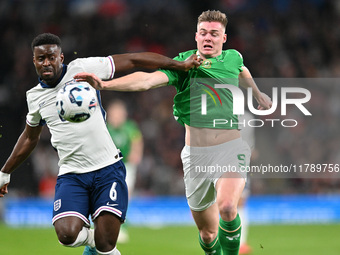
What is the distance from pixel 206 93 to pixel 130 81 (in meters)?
0.89

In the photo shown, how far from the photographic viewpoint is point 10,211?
12398mm

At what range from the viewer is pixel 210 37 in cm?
587

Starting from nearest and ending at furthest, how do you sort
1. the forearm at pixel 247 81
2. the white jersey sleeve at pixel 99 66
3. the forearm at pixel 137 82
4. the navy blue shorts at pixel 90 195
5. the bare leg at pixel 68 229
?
the forearm at pixel 137 82 → the bare leg at pixel 68 229 → the navy blue shorts at pixel 90 195 → the white jersey sleeve at pixel 99 66 → the forearm at pixel 247 81

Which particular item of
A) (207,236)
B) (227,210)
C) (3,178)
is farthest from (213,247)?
(3,178)

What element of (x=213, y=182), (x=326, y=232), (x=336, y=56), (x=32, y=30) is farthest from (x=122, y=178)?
(x=336, y=56)

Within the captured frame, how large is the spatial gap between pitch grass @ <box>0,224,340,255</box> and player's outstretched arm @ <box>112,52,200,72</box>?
357cm

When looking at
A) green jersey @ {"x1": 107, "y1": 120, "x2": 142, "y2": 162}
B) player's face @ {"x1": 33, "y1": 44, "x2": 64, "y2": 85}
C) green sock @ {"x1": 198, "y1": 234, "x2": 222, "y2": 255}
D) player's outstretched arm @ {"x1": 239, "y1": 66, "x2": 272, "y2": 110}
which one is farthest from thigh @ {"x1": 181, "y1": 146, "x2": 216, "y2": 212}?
green jersey @ {"x1": 107, "y1": 120, "x2": 142, "y2": 162}

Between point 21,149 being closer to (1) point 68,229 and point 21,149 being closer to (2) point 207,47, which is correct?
(1) point 68,229

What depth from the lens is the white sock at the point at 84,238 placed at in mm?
5387

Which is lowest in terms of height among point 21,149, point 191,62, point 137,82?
point 21,149

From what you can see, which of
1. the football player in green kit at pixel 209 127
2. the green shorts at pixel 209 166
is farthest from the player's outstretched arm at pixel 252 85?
the green shorts at pixel 209 166

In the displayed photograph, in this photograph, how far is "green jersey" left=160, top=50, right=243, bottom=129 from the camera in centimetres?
582

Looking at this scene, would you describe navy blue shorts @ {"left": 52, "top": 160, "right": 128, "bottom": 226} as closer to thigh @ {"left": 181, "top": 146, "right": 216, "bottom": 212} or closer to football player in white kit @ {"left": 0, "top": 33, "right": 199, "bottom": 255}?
football player in white kit @ {"left": 0, "top": 33, "right": 199, "bottom": 255}

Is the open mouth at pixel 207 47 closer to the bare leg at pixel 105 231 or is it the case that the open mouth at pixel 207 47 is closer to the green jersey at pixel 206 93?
the green jersey at pixel 206 93
